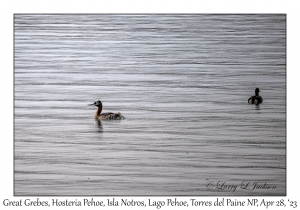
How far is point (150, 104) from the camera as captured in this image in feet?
33.1

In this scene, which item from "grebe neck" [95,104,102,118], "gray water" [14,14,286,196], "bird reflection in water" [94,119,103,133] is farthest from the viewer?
"grebe neck" [95,104,102,118]

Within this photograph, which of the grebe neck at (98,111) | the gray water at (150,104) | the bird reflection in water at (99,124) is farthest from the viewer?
the grebe neck at (98,111)

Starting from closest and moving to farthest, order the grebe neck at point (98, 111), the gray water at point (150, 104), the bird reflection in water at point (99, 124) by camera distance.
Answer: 1. the gray water at point (150, 104)
2. the bird reflection in water at point (99, 124)
3. the grebe neck at point (98, 111)

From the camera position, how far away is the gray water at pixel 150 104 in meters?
8.65

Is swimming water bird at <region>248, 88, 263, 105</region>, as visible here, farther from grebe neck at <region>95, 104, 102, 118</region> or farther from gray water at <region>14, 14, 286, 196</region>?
grebe neck at <region>95, 104, 102, 118</region>

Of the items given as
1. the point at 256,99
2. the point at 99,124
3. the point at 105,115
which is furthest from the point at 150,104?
the point at 256,99

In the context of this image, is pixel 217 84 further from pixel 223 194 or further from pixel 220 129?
pixel 223 194

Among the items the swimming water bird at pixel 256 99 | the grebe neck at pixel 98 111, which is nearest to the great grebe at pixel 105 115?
the grebe neck at pixel 98 111

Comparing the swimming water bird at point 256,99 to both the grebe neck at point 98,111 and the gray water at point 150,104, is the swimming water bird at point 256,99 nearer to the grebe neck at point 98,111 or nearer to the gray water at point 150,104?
the gray water at point 150,104

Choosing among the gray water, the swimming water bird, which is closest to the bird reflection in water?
the gray water

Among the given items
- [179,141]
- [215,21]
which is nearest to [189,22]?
[215,21]

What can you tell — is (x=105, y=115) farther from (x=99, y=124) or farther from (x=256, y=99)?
(x=256, y=99)

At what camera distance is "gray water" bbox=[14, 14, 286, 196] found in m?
8.65

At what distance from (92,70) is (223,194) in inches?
105
